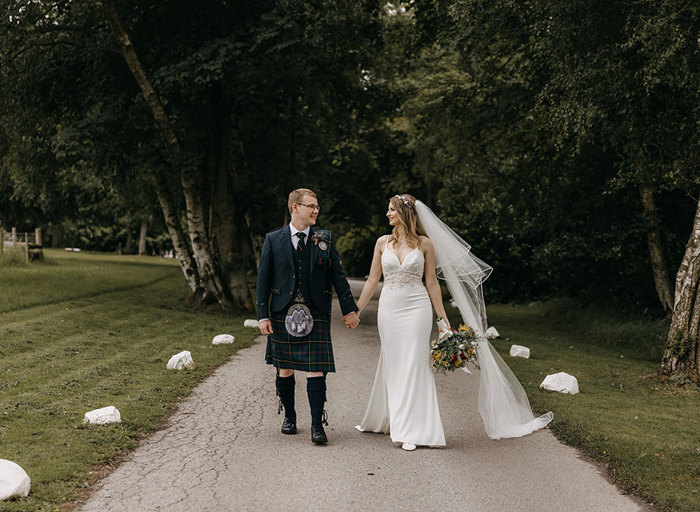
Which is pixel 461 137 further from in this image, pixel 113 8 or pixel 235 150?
pixel 113 8

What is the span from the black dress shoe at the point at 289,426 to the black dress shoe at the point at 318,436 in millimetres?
384

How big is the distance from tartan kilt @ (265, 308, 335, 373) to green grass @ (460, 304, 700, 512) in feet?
8.20

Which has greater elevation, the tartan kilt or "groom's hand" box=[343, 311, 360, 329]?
"groom's hand" box=[343, 311, 360, 329]

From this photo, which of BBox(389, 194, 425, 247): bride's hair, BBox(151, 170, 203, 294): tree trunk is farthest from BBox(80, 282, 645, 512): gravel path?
BBox(151, 170, 203, 294): tree trunk

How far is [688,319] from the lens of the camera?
417 inches

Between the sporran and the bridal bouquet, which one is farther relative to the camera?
the bridal bouquet

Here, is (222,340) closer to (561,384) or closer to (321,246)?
(561,384)

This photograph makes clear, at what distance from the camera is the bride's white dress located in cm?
661

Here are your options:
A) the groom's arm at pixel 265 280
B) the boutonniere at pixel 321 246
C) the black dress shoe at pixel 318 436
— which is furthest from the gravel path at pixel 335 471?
the boutonniere at pixel 321 246

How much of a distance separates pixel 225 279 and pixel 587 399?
13007 mm

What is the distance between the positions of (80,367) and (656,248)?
41.8 feet

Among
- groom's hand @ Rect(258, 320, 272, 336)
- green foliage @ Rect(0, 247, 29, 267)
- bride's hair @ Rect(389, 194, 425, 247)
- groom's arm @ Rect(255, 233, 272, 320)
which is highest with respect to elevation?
bride's hair @ Rect(389, 194, 425, 247)

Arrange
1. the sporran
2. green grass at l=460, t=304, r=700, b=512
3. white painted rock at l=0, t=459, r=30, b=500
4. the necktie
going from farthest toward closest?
the necktie
the sporran
green grass at l=460, t=304, r=700, b=512
white painted rock at l=0, t=459, r=30, b=500

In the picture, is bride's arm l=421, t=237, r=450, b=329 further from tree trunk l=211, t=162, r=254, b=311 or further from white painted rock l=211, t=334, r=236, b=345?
tree trunk l=211, t=162, r=254, b=311
